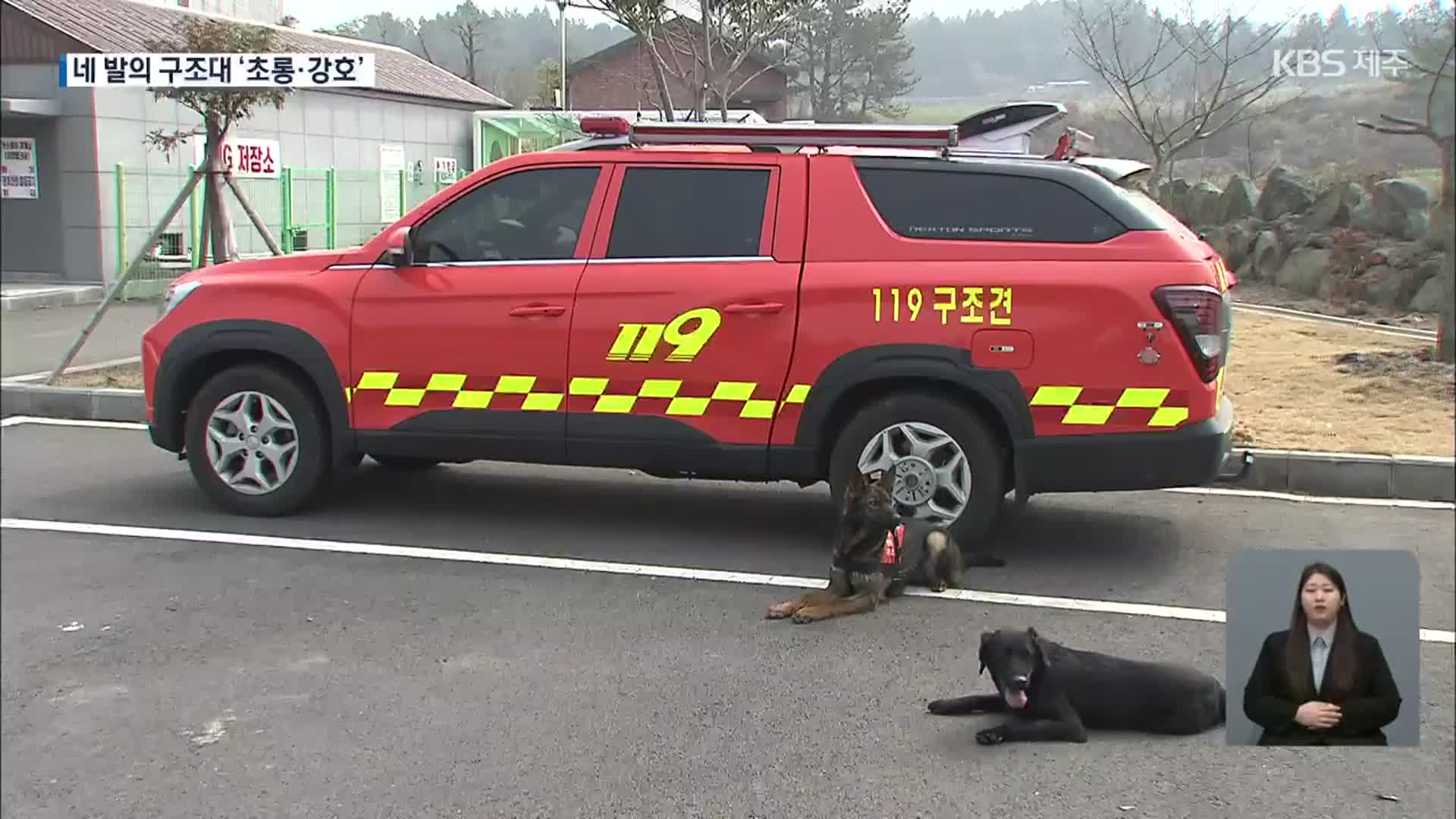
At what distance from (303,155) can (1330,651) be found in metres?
7.12

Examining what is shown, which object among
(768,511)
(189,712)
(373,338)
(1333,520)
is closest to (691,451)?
(768,511)

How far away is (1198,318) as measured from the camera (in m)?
5.16

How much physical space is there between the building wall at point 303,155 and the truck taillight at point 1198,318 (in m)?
2.85

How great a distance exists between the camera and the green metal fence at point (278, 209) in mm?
6336

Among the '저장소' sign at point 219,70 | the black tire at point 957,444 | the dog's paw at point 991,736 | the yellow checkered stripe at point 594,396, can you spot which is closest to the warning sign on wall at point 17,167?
the '저장소' sign at point 219,70

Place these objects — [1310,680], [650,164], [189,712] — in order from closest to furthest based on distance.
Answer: [1310,680]
[189,712]
[650,164]

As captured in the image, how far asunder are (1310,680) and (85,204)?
11021 mm

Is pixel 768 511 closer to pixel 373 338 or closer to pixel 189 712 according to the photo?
pixel 373 338

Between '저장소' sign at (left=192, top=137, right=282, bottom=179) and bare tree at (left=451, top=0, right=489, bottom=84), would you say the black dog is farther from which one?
'저장소' sign at (left=192, top=137, right=282, bottom=179)

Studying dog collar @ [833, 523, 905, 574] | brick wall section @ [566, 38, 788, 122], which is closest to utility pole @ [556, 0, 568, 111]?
brick wall section @ [566, 38, 788, 122]

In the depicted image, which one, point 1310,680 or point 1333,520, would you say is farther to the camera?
point 1333,520

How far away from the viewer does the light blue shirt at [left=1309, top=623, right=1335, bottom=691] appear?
2145 millimetres

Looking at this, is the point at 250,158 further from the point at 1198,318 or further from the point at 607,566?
the point at 1198,318

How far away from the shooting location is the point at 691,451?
5.67 m
